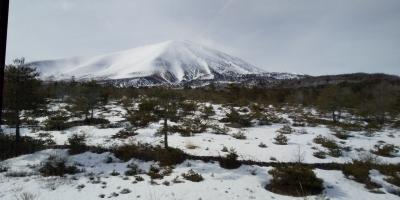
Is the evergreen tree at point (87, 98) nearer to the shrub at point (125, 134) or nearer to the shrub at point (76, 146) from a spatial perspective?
the shrub at point (125, 134)

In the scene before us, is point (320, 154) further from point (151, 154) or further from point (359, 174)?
point (151, 154)

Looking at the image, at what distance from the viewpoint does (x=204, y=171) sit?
11.9 metres

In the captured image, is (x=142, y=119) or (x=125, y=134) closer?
(x=125, y=134)

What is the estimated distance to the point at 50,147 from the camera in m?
15.1

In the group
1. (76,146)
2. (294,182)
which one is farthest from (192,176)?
(76,146)

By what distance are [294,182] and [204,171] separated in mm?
3638

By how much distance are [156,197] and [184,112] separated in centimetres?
1679

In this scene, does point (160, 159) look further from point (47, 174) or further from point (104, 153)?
point (47, 174)

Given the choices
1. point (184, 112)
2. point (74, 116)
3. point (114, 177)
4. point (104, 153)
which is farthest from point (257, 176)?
point (74, 116)

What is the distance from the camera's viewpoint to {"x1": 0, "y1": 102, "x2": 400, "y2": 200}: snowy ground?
31.2 feet

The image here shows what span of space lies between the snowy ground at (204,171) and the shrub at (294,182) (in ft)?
1.37

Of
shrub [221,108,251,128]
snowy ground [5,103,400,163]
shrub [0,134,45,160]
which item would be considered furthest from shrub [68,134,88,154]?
shrub [221,108,251,128]

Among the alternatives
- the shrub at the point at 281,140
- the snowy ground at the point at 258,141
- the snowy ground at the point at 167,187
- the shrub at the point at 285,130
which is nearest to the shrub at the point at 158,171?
the snowy ground at the point at 167,187

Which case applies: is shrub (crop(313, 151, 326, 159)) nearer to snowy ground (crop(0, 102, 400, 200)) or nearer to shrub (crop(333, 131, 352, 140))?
snowy ground (crop(0, 102, 400, 200))
